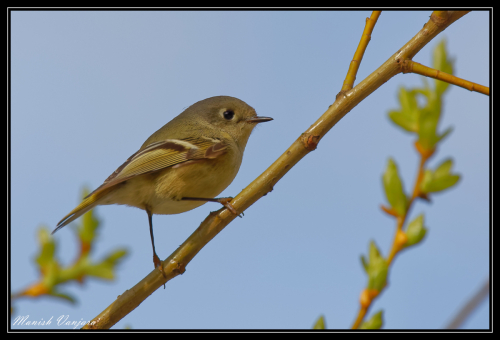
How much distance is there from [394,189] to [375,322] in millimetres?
207

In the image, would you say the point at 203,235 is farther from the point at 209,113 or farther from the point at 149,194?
the point at 209,113

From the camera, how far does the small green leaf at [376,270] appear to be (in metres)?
0.69

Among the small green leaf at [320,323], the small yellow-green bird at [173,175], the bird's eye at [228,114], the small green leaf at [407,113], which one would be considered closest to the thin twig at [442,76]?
the small green leaf at [407,113]

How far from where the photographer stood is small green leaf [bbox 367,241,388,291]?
0.69 meters

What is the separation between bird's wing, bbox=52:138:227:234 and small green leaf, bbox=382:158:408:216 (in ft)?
5.66

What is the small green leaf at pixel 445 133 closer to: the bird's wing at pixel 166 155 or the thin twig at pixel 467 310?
the thin twig at pixel 467 310

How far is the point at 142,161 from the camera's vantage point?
245cm

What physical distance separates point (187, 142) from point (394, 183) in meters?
2.02

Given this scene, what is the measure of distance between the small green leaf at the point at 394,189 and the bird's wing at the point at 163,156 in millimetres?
1725

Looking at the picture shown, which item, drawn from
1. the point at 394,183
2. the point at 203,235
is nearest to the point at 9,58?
the point at 203,235

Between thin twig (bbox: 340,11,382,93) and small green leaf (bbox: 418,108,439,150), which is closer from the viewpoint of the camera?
small green leaf (bbox: 418,108,439,150)

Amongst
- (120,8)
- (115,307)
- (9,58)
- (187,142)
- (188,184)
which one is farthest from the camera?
(187,142)

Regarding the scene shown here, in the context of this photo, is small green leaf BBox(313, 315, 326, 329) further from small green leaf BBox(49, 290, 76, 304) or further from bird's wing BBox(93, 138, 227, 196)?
bird's wing BBox(93, 138, 227, 196)

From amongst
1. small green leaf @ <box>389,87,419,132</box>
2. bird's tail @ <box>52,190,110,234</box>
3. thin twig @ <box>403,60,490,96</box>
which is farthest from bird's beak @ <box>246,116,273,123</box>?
small green leaf @ <box>389,87,419,132</box>
